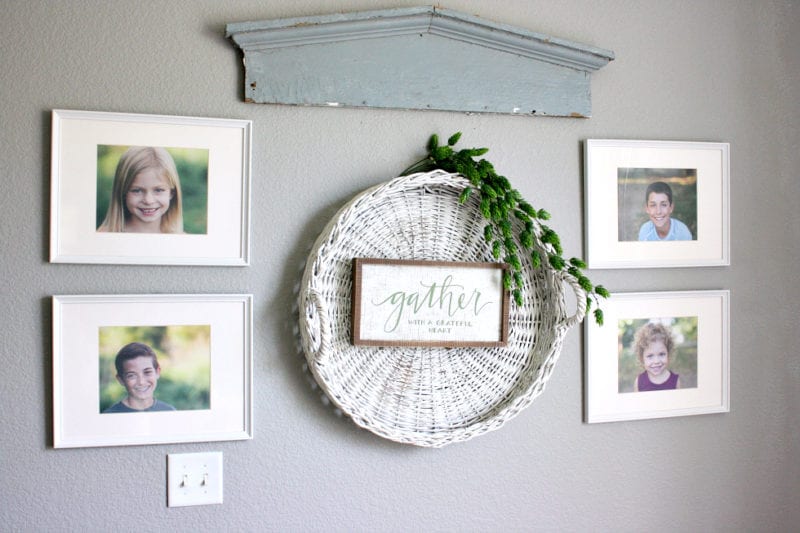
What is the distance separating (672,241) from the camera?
1456 mm

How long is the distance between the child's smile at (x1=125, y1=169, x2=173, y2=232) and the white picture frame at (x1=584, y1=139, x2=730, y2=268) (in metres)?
0.87

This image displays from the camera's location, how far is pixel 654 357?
1.46 meters

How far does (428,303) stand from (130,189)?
612 mm

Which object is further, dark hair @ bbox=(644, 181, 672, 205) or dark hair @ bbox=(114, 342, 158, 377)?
dark hair @ bbox=(644, 181, 672, 205)

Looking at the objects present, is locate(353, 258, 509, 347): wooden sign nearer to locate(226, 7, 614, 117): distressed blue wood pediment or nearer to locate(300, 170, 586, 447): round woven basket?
locate(300, 170, 586, 447): round woven basket

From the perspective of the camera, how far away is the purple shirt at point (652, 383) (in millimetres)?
1447

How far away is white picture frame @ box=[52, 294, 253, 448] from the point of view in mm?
1207

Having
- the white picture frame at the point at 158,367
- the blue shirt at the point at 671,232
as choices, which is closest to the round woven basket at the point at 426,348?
the white picture frame at the point at 158,367

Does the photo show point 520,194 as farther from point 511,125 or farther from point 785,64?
point 785,64

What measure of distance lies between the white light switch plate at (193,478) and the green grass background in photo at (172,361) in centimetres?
10

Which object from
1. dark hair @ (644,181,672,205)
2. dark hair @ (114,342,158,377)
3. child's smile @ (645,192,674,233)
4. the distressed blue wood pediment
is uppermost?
the distressed blue wood pediment

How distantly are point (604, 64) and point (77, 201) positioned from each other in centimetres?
110

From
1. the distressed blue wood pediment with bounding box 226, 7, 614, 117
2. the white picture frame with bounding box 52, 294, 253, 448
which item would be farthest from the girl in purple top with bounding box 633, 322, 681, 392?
the white picture frame with bounding box 52, 294, 253, 448

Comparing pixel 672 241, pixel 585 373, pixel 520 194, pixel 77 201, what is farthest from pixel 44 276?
pixel 672 241
